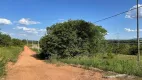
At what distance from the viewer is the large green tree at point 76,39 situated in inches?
1128

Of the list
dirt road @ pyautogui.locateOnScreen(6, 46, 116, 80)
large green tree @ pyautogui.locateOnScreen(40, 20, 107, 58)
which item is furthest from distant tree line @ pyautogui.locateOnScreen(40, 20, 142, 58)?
dirt road @ pyautogui.locateOnScreen(6, 46, 116, 80)

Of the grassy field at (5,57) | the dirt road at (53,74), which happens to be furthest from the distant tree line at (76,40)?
the dirt road at (53,74)

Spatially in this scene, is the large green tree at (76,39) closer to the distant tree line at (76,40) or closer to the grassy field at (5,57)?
the distant tree line at (76,40)

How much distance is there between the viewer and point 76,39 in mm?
28484

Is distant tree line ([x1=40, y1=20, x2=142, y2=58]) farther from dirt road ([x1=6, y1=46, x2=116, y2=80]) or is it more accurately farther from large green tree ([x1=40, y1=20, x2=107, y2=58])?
dirt road ([x1=6, y1=46, x2=116, y2=80])

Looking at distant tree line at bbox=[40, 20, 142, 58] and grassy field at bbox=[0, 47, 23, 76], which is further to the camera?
distant tree line at bbox=[40, 20, 142, 58]

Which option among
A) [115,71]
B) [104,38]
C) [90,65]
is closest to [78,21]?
[104,38]

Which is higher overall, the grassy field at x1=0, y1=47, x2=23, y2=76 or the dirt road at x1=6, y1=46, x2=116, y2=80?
the grassy field at x1=0, y1=47, x2=23, y2=76

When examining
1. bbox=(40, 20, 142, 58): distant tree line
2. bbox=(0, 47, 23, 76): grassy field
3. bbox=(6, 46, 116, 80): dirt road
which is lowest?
bbox=(6, 46, 116, 80): dirt road

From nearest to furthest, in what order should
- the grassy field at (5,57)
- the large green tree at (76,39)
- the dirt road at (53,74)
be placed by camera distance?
the dirt road at (53,74) < the grassy field at (5,57) < the large green tree at (76,39)

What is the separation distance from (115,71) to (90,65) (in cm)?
440

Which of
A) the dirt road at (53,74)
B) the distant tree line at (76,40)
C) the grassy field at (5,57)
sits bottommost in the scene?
the dirt road at (53,74)

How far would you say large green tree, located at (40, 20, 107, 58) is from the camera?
2864 cm

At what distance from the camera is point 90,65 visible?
63.5ft
